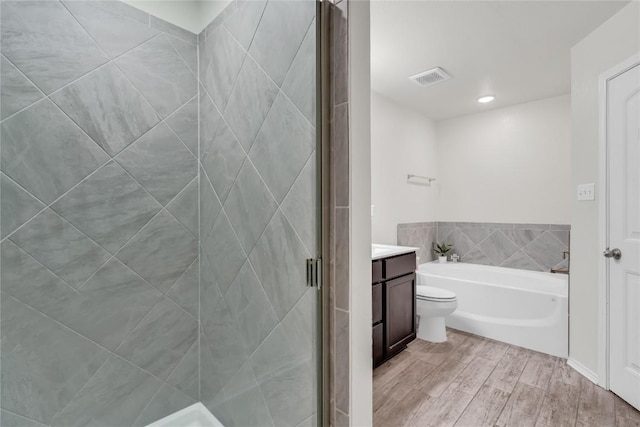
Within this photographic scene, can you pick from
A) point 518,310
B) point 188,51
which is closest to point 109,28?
point 188,51

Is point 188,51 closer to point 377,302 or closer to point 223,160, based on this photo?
point 223,160

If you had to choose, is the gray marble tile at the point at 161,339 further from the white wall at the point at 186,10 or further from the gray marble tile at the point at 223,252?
the white wall at the point at 186,10

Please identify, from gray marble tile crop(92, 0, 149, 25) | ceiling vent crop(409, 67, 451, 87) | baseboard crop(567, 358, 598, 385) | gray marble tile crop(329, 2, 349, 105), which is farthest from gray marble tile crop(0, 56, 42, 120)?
baseboard crop(567, 358, 598, 385)

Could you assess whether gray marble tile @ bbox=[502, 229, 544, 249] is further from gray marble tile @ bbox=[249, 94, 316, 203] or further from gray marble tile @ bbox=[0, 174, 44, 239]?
gray marble tile @ bbox=[0, 174, 44, 239]

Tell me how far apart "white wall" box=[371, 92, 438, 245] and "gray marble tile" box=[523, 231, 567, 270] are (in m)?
1.21

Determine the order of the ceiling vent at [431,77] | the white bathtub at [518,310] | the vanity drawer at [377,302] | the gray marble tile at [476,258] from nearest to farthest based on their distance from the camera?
the vanity drawer at [377,302]
the white bathtub at [518,310]
the ceiling vent at [431,77]
the gray marble tile at [476,258]

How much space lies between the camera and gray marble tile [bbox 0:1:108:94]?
49.7 inches

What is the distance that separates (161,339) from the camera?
1.65 metres

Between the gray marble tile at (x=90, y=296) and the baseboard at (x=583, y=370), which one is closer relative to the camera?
the gray marble tile at (x=90, y=296)

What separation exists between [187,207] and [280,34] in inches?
40.2

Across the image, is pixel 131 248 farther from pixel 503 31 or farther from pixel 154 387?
pixel 503 31

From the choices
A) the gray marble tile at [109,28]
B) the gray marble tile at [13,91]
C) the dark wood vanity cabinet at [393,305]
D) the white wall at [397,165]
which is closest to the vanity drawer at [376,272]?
the dark wood vanity cabinet at [393,305]

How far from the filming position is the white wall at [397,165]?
3359mm

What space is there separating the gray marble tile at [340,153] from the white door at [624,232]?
6.39 ft
